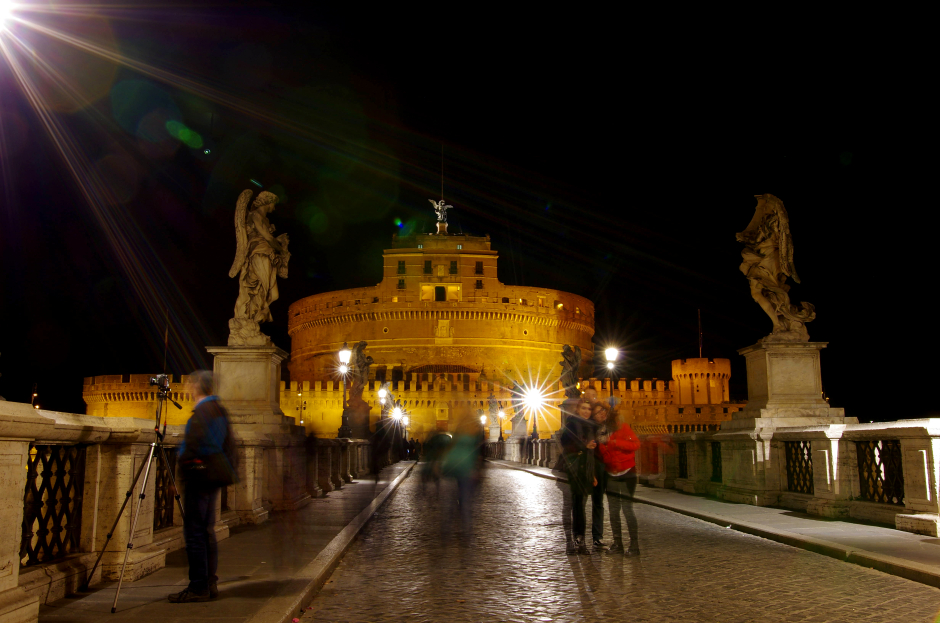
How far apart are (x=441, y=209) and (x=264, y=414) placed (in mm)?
67050

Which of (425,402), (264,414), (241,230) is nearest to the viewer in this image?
(264,414)

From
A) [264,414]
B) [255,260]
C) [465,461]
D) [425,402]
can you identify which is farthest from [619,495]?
[425,402]

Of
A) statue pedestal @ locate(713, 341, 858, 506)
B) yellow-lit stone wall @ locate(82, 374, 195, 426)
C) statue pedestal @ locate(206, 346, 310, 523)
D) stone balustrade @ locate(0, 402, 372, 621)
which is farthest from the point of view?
yellow-lit stone wall @ locate(82, 374, 195, 426)

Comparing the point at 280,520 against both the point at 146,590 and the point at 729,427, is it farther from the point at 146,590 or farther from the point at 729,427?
the point at 729,427

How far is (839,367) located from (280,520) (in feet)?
130

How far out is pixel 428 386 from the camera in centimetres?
5688

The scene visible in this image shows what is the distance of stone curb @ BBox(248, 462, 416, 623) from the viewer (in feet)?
14.2

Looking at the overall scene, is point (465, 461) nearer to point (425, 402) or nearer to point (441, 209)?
point (425, 402)

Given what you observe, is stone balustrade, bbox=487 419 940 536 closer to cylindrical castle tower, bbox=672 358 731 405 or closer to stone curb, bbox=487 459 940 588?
stone curb, bbox=487 459 940 588

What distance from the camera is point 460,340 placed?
223ft

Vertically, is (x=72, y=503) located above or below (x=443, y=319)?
below

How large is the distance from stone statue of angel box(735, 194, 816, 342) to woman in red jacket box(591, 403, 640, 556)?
4463 mm

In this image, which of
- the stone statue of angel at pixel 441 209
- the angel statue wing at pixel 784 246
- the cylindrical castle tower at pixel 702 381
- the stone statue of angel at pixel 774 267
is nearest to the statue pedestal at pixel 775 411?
the stone statue of angel at pixel 774 267

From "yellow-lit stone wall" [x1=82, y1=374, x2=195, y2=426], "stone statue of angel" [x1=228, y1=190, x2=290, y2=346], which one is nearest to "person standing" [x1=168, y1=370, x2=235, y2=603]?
"stone statue of angel" [x1=228, y1=190, x2=290, y2=346]
